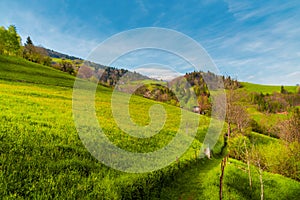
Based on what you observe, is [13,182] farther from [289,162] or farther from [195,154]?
[289,162]

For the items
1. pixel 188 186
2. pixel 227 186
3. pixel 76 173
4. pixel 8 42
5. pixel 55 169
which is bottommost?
pixel 188 186

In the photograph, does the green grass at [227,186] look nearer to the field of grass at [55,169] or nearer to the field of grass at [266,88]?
the field of grass at [55,169]

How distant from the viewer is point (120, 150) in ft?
46.0

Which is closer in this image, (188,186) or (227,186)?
(188,186)

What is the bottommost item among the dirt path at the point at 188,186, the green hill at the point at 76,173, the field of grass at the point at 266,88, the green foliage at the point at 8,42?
the dirt path at the point at 188,186

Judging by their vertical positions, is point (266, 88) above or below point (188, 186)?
above

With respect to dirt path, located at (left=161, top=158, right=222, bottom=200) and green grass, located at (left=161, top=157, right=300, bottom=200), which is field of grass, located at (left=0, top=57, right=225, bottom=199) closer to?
dirt path, located at (left=161, top=158, right=222, bottom=200)

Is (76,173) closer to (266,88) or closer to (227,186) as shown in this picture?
(227,186)

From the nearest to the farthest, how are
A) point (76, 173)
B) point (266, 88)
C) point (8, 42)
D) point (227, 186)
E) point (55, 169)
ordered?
point (55, 169)
point (76, 173)
point (227, 186)
point (8, 42)
point (266, 88)

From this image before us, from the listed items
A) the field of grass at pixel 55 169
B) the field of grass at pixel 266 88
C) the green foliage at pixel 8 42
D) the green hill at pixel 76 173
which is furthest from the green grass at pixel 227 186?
the field of grass at pixel 266 88

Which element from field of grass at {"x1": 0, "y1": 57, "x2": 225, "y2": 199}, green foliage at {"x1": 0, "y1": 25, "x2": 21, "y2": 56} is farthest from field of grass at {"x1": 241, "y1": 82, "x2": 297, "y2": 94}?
field of grass at {"x1": 0, "y1": 57, "x2": 225, "y2": 199}

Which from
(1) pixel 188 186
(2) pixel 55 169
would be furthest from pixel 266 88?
(2) pixel 55 169

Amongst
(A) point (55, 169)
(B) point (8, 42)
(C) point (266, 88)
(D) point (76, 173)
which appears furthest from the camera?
(C) point (266, 88)

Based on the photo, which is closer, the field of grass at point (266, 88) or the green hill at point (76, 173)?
the green hill at point (76, 173)
